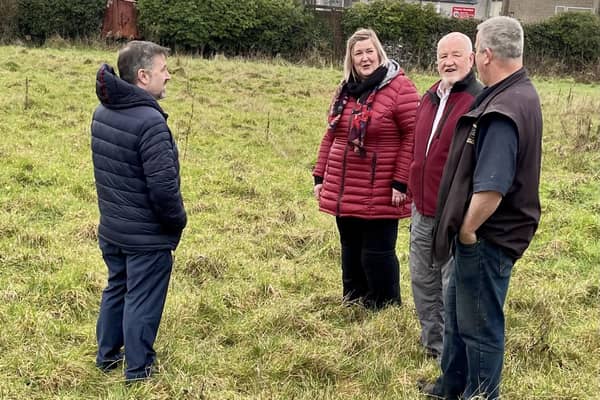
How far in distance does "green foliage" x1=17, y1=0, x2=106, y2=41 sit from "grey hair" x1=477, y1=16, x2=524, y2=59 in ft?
68.5

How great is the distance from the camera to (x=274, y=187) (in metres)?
8.45

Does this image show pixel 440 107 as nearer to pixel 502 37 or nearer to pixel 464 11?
pixel 502 37

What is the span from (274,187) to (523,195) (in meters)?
5.69

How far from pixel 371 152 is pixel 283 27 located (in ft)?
65.6

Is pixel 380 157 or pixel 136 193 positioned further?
pixel 380 157

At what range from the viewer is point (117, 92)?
10.8 feet

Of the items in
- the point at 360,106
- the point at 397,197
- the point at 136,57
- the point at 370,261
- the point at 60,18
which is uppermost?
the point at 60,18

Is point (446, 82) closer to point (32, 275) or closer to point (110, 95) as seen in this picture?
point (110, 95)

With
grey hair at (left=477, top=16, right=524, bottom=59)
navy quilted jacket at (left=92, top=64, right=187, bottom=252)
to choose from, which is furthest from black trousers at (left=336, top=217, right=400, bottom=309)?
grey hair at (left=477, top=16, right=524, bottom=59)

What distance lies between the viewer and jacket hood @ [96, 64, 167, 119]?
329 centimetres

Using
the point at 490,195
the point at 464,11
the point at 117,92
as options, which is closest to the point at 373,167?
the point at 490,195

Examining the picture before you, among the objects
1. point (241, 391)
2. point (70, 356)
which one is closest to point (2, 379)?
point (70, 356)

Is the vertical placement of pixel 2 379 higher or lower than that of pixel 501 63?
lower

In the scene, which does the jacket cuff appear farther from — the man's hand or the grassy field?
the man's hand
